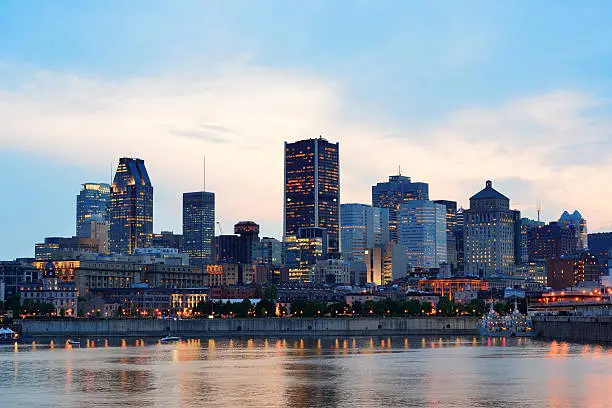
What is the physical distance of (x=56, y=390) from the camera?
359ft

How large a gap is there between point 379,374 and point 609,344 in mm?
77313

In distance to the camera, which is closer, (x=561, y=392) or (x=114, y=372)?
(x=561, y=392)

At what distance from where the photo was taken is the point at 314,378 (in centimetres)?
12131

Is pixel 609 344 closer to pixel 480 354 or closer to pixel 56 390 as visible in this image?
pixel 480 354

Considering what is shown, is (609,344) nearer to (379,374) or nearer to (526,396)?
(379,374)

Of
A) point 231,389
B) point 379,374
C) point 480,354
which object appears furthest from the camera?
point 480,354

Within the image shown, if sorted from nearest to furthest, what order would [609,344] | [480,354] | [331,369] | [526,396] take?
[526,396] < [331,369] < [480,354] < [609,344]

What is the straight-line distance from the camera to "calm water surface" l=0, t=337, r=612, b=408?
3853 inches

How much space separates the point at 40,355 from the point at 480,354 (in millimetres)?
68090

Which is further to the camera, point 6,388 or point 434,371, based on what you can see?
point 434,371

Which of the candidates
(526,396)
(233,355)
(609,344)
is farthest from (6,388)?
(609,344)

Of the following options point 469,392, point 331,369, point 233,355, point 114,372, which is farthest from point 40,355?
point 469,392

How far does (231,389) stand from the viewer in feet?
355

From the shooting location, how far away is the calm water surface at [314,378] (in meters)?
97.9
